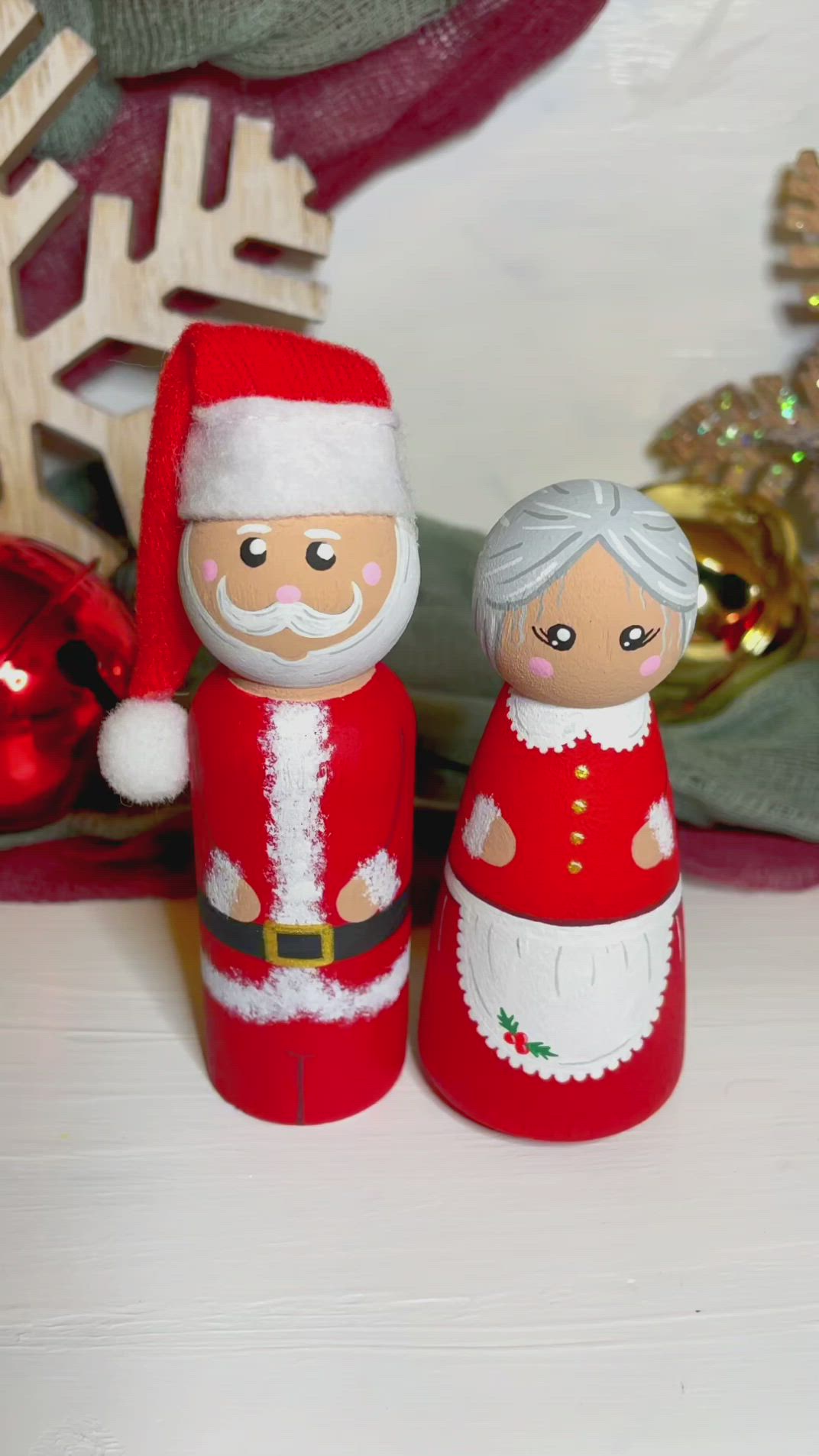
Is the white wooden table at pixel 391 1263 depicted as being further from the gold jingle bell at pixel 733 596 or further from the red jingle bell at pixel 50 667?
the gold jingle bell at pixel 733 596

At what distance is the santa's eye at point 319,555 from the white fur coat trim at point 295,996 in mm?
197

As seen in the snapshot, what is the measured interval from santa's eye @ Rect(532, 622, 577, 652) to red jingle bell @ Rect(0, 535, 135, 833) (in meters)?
0.33

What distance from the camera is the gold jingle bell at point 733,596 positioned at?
822 mm

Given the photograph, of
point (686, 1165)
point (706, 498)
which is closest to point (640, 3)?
point (706, 498)

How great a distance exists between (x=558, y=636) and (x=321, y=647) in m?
0.10

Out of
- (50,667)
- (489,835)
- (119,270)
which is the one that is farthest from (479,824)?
(119,270)

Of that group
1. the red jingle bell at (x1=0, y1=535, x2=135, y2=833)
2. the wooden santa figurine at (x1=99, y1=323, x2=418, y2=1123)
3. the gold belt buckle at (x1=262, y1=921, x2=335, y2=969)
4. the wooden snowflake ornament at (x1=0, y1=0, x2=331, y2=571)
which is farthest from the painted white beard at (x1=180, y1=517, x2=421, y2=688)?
the wooden snowflake ornament at (x1=0, y1=0, x2=331, y2=571)

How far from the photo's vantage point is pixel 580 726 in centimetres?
50

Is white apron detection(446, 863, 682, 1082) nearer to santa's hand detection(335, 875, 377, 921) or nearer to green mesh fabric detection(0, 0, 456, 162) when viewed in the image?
santa's hand detection(335, 875, 377, 921)

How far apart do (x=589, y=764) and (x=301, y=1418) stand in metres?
0.28

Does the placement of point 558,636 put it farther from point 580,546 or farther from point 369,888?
point 369,888

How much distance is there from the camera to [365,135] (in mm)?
769

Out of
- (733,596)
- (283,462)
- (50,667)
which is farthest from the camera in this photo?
(733,596)

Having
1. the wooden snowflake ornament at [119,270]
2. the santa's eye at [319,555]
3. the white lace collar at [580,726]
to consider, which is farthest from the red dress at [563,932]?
the wooden snowflake ornament at [119,270]
